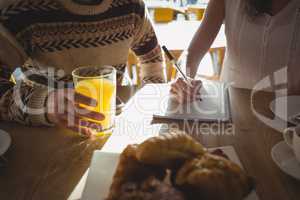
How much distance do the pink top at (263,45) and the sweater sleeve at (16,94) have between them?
0.67m

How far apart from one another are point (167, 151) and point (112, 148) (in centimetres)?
23

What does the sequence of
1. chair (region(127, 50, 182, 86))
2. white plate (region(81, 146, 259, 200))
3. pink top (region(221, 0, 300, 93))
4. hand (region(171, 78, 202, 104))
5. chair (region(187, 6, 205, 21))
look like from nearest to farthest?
1. white plate (region(81, 146, 259, 200))
2. hand (region(171, 78, 202, 104))
3. pink top (region(221, 0, 300, 93))
4. chair (region(127, 50, 182, 86))
5. chair (region(187, 6, 205, 21))

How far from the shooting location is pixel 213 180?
0.32 metres

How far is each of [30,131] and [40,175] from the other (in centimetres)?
16

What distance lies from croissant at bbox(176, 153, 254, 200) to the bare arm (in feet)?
2.38

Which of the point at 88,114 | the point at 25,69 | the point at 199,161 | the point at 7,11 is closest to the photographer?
the point at 199,161

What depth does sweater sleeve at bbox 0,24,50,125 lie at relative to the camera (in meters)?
0.64

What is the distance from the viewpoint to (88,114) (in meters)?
0.61

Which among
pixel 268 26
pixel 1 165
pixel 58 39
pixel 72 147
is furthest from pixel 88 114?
pixel 268 26

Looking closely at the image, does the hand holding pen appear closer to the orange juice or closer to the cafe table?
the cafe table

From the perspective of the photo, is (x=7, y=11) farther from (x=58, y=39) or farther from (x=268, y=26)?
(x=268, y=26)

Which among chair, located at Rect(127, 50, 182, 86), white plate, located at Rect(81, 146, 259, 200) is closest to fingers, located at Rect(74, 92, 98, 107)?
white plate, located at Rect(81, 146, 259, 200)

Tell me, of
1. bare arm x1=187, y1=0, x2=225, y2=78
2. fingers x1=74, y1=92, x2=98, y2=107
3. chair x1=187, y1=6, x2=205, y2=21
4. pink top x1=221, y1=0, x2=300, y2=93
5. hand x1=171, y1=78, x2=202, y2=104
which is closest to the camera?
fingers x1=74, y1=92, x2=98, y2=107

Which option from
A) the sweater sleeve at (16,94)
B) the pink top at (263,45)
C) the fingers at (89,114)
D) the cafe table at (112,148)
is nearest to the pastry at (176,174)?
the cafe table at (112,148)
